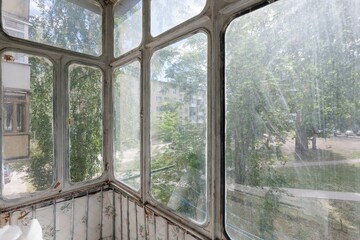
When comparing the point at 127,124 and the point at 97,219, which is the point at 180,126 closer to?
the point at 127,124

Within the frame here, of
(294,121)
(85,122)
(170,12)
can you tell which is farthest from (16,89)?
(294,121)

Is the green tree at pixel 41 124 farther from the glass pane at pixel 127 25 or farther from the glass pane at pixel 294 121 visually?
the glass pane at pixel 294 121

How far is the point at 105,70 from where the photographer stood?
1.99 meters

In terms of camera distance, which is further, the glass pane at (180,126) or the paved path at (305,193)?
the glass pane at (180,126)

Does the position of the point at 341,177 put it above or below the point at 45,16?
below

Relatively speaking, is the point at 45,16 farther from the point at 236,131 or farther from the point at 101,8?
the point at 236,131

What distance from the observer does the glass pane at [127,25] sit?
1.65 meters

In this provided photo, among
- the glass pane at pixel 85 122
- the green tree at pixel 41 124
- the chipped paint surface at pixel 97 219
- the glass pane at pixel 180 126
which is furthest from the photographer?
the glass pane at pixel 85 122

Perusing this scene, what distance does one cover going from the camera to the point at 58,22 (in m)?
1.72

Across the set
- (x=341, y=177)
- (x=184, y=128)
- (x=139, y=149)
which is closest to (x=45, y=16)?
(x=139, y=149)

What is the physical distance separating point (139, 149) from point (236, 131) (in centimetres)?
90

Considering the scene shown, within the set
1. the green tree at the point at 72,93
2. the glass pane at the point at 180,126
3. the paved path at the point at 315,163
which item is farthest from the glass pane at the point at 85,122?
the paved path at the point at 315,163

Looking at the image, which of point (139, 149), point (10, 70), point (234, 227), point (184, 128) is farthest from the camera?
point (139, 149)

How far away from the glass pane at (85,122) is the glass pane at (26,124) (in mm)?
170
